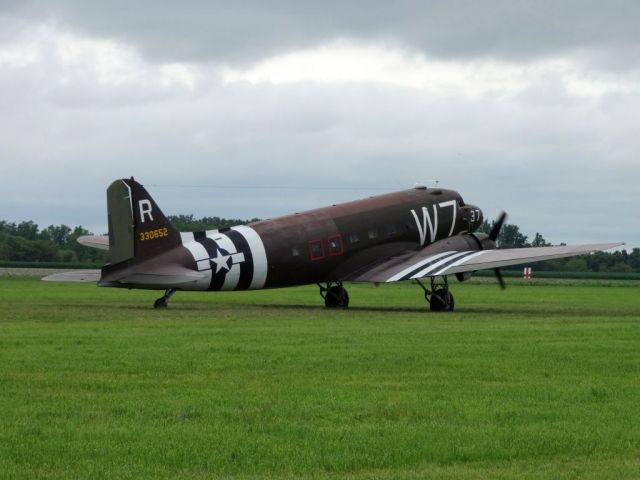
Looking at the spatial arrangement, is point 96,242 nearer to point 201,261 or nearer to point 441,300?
point 201,261

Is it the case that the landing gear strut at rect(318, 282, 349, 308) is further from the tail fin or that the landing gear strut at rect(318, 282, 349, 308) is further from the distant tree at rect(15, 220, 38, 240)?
the distant tree at rect(15, 220, 38, 240)

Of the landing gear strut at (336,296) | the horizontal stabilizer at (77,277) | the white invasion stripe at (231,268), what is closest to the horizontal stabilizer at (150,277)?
the horizontal stabilizer at (77,277)

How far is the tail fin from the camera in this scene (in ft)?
131

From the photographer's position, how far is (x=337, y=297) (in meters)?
48.2

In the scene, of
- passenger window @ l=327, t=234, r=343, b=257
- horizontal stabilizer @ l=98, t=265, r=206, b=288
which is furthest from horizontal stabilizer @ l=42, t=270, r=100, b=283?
passenger window @ l=327, t=234, r=343, b=257

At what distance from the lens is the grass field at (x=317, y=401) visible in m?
13.7

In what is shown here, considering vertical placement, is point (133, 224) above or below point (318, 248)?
above

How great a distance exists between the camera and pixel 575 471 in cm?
1318

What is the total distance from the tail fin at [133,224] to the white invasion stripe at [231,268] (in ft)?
6.67

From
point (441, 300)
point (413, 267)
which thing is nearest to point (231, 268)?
point (413, 267)

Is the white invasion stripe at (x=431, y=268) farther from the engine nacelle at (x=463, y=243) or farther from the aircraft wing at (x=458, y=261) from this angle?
the engine nacelle at (x=463, y=243)

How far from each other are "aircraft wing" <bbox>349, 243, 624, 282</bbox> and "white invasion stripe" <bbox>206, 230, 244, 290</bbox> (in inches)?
232

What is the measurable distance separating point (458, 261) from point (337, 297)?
5.65 metres

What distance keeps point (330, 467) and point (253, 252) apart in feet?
95.1
